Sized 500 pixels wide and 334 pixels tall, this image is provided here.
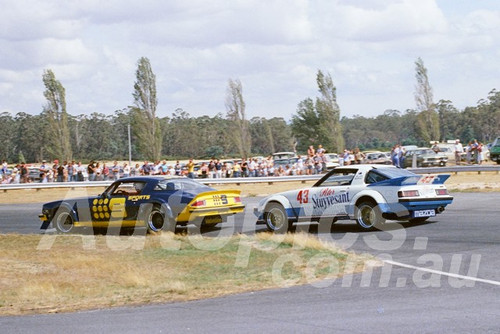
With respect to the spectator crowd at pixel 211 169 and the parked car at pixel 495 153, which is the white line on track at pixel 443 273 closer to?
the spectator crowd at pixel 211 169

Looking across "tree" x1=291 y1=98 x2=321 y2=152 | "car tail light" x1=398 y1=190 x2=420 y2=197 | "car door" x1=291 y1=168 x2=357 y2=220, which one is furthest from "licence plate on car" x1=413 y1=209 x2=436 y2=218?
"tree" x1=291 y1=98 x2=321 y2=152

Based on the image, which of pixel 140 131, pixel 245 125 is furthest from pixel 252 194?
pixel 245 125

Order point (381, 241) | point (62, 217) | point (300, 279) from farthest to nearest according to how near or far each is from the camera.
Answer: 1. point (62, 217)
2. point (381, 241)
3. point (300, 279)

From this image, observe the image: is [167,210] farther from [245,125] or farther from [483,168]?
[245,125]

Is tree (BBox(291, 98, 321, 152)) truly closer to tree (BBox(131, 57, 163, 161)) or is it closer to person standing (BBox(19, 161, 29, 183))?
tree (BBox(131, 57, 163, 161))

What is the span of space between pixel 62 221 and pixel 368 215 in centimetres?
745

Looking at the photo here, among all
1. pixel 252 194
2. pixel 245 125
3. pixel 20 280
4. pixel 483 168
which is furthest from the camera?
pixel 245 125

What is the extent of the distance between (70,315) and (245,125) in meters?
65.2

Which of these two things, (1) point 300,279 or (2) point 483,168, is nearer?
(1) point 300,279

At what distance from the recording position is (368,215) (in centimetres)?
1515

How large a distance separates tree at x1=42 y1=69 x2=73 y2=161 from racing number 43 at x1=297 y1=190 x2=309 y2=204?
4741cm

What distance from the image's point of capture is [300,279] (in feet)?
33.6

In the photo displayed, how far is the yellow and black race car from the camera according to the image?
1584 centimetres

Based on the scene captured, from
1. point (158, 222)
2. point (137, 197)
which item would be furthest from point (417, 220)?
point (137, 197)
